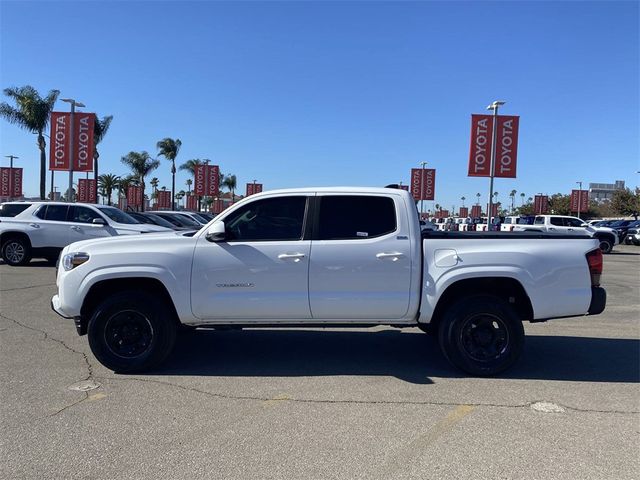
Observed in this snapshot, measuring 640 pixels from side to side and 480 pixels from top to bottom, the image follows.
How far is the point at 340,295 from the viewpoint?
5.23m

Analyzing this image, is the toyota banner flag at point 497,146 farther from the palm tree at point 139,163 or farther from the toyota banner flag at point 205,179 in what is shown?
the palm tree at point 139,163

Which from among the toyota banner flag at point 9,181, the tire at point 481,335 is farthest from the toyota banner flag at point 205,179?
the tire at point 481,335

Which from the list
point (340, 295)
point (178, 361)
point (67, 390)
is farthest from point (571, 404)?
point (67, 390)

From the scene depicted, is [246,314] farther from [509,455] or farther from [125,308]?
[509,455]

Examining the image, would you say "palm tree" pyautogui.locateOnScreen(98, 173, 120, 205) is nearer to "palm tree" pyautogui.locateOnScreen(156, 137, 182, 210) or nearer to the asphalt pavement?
"palm tree" pyautogui.locateOnScreen(156, 137, 182, 210)

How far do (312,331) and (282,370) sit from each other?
187cm

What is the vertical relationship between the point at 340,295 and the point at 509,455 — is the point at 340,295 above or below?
above

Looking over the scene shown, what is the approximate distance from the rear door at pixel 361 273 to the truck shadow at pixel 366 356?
761mm

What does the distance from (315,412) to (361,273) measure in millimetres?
1485

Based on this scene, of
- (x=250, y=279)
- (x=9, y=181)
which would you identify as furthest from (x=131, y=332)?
(x=9, y=181)

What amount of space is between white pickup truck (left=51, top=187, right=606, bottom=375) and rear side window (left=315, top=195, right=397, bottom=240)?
21mm

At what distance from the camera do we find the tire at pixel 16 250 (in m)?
14.2

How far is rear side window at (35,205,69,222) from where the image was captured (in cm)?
1436

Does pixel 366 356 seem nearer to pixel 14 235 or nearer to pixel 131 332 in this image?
pixel 131 332
